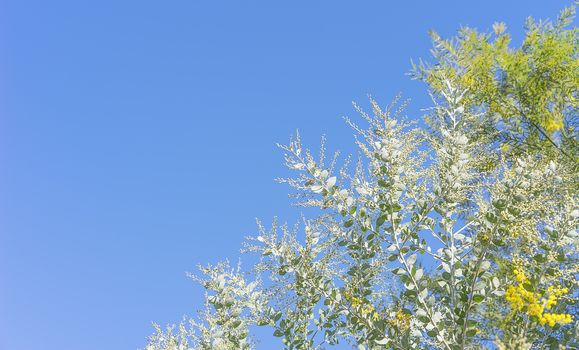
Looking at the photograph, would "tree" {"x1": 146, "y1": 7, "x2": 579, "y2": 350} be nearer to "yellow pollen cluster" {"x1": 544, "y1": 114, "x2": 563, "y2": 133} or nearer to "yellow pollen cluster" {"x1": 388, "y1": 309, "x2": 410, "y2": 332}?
"yellow pollen cluster" {"x1": 388, "y1": 309, "x2": 410, "y2": 332}

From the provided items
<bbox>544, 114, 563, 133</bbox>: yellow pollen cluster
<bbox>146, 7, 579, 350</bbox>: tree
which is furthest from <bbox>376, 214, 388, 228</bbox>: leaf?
<bbox>544, 114, 563, 133</bbox>: yellow pollen cluster

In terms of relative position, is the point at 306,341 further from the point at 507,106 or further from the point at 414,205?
the point at 507,106

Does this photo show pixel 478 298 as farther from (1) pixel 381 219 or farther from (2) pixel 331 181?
(2) pixel 331 181

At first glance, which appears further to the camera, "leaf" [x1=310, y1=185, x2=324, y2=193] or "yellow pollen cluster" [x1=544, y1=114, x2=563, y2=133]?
"yellow pollen cluster" [x1=544, y1=114, x2=563, y2=133]

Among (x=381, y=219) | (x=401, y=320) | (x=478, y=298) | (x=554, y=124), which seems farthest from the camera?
(x=554, y=124)

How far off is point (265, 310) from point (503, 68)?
233 inches

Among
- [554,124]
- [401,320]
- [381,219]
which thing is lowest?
[401,320]

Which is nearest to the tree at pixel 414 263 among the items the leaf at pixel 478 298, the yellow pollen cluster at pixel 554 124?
the leaf at pixel 478 298

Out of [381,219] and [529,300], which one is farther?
[381,219]

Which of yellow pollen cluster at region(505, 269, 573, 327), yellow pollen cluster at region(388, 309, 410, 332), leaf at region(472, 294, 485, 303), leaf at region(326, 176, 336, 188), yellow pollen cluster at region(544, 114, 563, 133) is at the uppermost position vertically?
yellow pollen cluster at region(544, 114, 563, 133)

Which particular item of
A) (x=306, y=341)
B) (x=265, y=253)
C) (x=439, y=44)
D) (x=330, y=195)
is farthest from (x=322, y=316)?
(x=439, y=44)

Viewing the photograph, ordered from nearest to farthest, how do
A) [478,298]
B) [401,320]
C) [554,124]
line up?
[478,298] < [401,320] < [554,124]

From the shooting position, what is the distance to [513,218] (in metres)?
3.78

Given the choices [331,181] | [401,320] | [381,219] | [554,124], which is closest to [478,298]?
[401,320]
